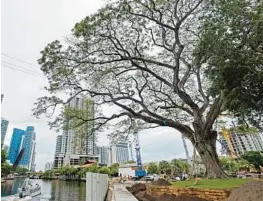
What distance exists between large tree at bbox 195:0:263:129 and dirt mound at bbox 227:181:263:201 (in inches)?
123

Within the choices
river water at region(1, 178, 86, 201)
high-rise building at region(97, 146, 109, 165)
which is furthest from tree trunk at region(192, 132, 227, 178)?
high-rise building at region(97, 146, 109, 165)

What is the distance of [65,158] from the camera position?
6700cm

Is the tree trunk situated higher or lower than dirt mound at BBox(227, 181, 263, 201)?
higher

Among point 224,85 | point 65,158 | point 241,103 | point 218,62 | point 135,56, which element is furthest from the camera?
point 65,158

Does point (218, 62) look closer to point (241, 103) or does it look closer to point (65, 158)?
point (241, 103)

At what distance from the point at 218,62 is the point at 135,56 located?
534 centimetres

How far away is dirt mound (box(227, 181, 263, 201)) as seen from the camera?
3.86m

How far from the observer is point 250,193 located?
4066 millimetres

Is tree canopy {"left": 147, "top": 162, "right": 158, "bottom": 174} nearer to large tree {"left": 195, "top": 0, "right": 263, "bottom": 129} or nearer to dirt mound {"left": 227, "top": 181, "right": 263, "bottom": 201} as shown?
large tree {"left": 195, "top": 0, "right": 263, "bottom": 129}

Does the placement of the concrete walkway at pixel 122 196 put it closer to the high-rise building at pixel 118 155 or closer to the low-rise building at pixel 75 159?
the low-rise building at pixel 75 159

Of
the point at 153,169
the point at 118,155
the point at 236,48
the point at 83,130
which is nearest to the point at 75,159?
the point at 118,155

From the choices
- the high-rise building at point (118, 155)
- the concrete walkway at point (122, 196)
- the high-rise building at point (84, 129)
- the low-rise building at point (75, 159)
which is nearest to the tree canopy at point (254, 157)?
the high-rise building at point (84, 129)

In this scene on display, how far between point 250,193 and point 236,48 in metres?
3.86

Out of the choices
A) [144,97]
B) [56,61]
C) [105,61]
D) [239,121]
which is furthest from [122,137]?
[239,121]
